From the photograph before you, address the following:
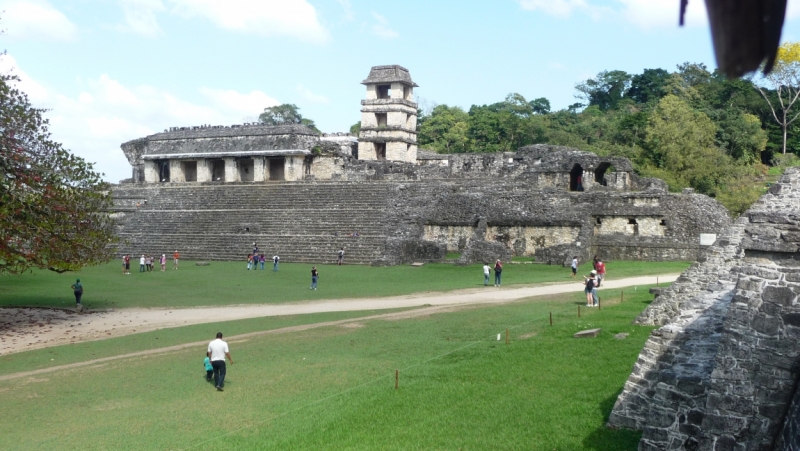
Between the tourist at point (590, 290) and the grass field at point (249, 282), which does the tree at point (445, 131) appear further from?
the tourist at point (590, 290)

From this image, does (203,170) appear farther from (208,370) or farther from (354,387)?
(354,387)

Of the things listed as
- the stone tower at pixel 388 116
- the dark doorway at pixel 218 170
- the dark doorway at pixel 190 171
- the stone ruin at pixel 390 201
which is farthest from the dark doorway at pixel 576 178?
the dark doorway at pixel 190 171

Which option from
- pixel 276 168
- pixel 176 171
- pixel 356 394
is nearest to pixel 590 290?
pixel 356 394

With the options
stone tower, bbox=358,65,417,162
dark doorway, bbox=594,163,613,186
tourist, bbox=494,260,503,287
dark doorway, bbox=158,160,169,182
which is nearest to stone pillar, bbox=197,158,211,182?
dark doorway, bbox=158,160,169,182

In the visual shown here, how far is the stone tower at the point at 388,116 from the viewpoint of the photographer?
41.1 meters

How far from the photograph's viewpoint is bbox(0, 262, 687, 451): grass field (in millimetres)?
8922

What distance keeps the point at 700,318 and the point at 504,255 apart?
1786cm

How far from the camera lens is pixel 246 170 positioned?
43094 millimetres

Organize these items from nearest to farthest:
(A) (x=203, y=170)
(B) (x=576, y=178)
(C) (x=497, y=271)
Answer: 1. (C) (x=497, y=271)
2. (B) (x=576, y=178)
3. (A) (x=203, y=170)

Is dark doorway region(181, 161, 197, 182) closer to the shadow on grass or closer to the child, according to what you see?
the child

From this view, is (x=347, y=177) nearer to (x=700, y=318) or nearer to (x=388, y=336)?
(x=388, y=336)

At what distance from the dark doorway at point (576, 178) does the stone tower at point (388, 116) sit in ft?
34.0

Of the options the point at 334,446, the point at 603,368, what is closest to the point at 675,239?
the point at 603,368

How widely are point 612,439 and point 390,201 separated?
24212 mm
